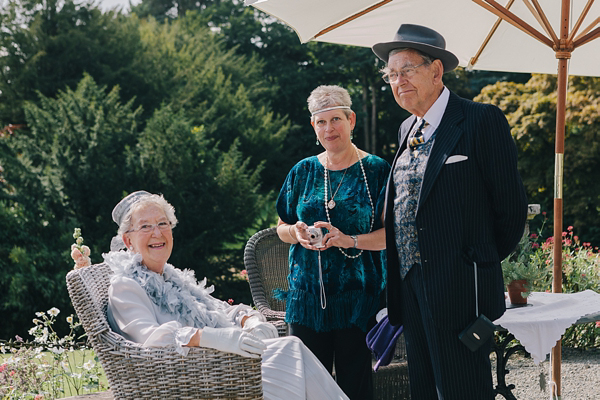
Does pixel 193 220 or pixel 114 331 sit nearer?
pixel 114 331

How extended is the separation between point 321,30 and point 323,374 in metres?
1.96

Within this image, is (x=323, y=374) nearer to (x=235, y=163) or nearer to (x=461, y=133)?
(x=461, y=133)

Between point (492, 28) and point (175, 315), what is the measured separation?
2.59 metres

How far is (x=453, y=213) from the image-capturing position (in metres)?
2.19

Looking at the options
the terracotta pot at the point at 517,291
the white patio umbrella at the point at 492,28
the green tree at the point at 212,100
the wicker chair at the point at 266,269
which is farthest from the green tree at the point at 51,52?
the terracotta pot at the point at 517,291

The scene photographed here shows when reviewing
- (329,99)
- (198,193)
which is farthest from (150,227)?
(198,193)

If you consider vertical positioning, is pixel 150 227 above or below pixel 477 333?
above

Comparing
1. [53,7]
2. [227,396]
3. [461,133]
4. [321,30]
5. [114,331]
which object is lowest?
[227,396]

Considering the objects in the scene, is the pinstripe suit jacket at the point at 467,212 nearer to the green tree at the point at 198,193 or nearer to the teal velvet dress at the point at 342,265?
the teal velvet dress at the point at 342,265

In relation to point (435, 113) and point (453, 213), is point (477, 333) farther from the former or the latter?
point (435, 113)

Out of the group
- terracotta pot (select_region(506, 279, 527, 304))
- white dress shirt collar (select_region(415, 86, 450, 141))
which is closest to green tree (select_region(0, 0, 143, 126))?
terracotta pot (select_region(506, 279, 527, 304))

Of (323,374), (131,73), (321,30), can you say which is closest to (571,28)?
(321,30)

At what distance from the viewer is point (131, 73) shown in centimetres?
1542

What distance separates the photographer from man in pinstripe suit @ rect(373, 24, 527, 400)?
2184mm
